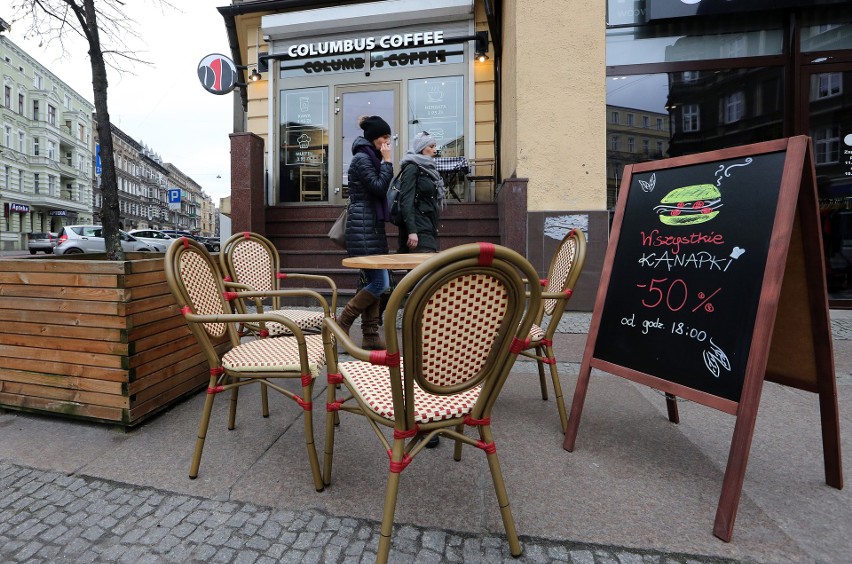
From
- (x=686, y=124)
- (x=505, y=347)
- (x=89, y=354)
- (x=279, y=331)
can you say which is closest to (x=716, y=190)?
(x=505, y=347)

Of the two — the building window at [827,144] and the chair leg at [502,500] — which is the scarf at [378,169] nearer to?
the chair leg at [502,500]

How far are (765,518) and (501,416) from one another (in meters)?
1.31

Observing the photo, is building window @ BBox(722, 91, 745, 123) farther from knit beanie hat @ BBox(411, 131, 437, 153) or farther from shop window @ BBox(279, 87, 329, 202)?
shop window @ BBox(279, 87, 329, 202)

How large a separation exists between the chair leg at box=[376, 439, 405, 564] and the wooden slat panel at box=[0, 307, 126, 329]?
5.96ft

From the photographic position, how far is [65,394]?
8.42 feet

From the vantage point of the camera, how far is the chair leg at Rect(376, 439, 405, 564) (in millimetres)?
1369

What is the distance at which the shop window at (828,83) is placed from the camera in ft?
19.7

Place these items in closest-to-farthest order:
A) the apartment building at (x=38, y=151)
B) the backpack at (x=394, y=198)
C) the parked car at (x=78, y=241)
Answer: the backpack at (x=394, y=198) < the parked car at (x=78, y=241) < the apartment building at (x=38, y=151)

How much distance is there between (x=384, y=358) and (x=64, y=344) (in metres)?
2.26

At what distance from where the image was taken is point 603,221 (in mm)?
5672

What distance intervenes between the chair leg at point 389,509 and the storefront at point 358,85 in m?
6.86

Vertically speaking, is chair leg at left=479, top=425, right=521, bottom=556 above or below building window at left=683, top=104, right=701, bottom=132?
below

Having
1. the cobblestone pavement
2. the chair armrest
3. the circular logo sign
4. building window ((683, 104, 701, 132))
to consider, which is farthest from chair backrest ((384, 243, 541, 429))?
the circular logo sign

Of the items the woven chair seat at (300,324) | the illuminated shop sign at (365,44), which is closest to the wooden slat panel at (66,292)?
the woven chair seat at (300,324)
